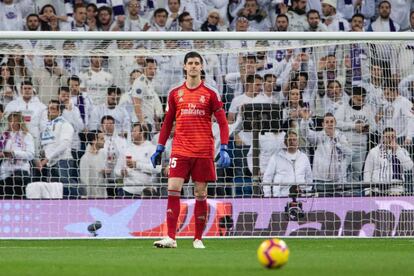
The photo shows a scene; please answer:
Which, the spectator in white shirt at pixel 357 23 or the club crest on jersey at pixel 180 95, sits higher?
the spectator in white shirt at pixel 357 23

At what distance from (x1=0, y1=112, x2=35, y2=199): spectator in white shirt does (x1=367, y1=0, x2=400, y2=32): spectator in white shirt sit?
834 centimetres

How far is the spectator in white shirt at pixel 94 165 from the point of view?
16.0 metres

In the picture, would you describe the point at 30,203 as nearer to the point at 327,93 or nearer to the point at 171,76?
the point at 171,76

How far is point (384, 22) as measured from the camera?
68.7 ft

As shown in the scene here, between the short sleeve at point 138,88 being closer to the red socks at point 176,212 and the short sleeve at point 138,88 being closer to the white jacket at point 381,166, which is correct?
the white jacket at point 381,166

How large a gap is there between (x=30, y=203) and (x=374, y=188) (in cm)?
538

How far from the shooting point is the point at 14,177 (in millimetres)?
16047

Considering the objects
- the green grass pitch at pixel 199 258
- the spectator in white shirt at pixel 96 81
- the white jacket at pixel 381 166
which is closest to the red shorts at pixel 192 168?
the green grass pitch at pixel 199 258

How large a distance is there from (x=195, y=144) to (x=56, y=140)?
3.99 meters

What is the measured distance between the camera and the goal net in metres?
15.6

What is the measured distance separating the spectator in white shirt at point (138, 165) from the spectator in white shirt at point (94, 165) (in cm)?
29

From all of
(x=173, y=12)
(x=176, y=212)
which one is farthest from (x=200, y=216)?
(x=173, y=12)

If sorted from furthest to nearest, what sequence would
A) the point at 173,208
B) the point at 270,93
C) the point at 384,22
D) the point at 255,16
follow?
the point at 384,22 < the point at 255,16 < the point at 270,93 < the point at 173,208

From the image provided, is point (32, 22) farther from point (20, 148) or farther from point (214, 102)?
point (214, 102)
